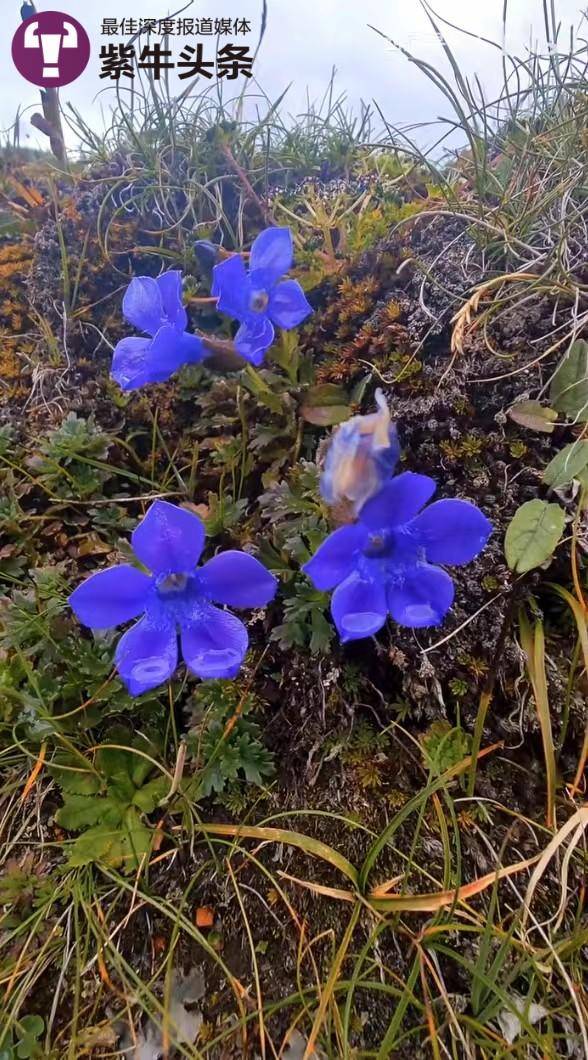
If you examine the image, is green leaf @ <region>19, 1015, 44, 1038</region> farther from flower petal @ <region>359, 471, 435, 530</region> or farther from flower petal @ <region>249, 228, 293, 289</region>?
flower petal @ <region>249, 228, 293, 289</region>

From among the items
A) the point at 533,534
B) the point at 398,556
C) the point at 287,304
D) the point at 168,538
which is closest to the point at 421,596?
the point at 398,556

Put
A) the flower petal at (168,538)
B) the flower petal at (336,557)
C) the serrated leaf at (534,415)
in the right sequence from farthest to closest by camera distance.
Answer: the serrated leaf at (534,415), the flower petal at (168,538), the flower petal at (336,557)

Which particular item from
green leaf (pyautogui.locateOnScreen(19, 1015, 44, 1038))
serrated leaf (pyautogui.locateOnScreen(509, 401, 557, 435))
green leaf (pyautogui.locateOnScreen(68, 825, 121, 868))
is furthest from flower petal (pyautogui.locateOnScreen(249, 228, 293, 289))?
green leaf (pyautogui.locateOnScreen(19, 1015, 44, 1038))

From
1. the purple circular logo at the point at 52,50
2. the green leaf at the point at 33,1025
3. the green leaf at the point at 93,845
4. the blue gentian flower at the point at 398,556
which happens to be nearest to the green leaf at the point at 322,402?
the blue gentian flower at the point at 398,556

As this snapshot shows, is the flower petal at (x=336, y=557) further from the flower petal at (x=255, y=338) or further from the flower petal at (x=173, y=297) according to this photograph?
the flower petal at (x=173, y=297)

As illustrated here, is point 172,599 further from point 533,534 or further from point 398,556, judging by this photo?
point 533,534

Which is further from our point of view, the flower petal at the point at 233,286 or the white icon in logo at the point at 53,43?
the white icon in logo at the point at 53,43
